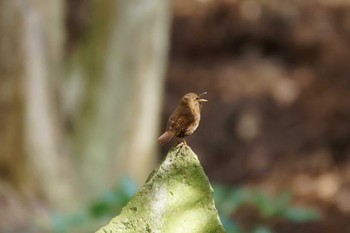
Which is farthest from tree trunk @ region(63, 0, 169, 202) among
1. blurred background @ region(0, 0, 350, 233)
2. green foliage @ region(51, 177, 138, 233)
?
green foliage @ region(51, 177, 138, 233)

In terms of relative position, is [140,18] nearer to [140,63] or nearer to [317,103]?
[140,63]

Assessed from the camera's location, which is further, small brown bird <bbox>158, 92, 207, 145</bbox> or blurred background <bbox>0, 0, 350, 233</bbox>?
blurred background <bbox>0, 0, 350, 233</bbox>

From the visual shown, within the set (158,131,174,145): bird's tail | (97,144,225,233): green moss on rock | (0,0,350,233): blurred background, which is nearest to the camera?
(97,144,225,233): green moss on rock

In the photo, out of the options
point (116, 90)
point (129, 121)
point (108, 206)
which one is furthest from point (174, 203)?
point (129, 121)

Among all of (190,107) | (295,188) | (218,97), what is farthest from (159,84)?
(190,107)

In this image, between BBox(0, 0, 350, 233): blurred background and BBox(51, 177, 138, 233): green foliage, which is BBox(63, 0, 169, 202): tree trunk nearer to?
BBox(0, 0, 350, 233): blurred background
